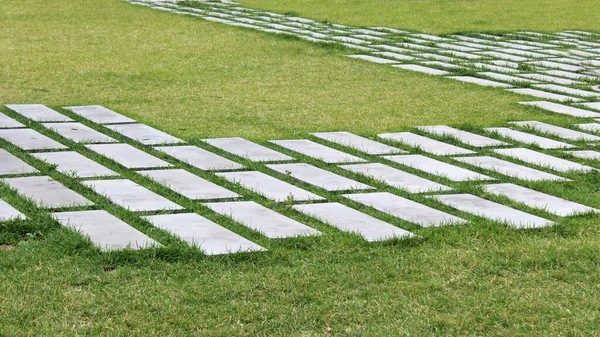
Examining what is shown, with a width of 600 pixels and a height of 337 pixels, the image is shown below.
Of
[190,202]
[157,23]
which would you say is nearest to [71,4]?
[157,23]

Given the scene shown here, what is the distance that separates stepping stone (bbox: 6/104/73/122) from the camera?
7.42 metres

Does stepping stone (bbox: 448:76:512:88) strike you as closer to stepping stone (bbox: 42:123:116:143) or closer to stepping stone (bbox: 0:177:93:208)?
stepping stone (bbox: 42:123:116:143)

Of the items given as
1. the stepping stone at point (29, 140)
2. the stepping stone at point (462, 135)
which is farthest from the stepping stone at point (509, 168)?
the stepping stone at point (29, 140)

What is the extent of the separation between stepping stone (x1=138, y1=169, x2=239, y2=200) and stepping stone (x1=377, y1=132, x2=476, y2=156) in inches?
69.4

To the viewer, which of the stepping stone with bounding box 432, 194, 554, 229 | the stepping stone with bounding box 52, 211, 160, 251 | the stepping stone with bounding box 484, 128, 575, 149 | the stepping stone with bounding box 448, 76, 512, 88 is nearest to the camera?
the stepping stone with bounding box 52, 211, 160, 251

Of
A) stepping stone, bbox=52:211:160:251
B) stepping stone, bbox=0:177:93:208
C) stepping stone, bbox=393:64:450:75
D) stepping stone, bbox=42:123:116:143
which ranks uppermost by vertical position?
stepping stone, bbox=52:211:160:251

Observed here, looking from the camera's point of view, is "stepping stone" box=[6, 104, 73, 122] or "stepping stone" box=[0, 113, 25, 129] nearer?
"stepping stone" box=[0, 113, 25, 129]

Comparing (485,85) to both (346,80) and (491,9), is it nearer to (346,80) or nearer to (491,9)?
(346,80)

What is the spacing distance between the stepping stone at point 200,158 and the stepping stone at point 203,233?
43.4 inches

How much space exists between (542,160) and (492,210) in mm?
1435

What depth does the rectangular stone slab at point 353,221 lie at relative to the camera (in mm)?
4672

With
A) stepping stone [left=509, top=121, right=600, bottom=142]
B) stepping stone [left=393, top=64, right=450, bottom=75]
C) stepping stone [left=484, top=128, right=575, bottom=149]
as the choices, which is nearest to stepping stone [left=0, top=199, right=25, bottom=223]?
stepping stone [left=484, top=128, right=575, bottom=149]

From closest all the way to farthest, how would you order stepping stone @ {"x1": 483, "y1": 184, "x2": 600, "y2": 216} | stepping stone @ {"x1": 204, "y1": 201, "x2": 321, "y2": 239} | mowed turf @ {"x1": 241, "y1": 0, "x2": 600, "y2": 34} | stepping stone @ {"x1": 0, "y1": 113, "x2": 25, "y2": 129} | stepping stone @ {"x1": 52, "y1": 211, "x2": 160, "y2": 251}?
stepping stone @ {"x1": 52, "y1": 211, "x2": 160, "y2": 251} < stepping stone @ {"x1": 204, "y1": 201, "x2": 321, "y2": 239} < stepping stone @ {"x1": 483, "y1": 184, "x2": 600, "y2": 216} < stepping stone @ {"x1": 0, "y1": 113, "x2": 25, "y2": 129} < mowed turf @ {"x1": 241, "y1": 0, "x2": 600, "y2": 34}

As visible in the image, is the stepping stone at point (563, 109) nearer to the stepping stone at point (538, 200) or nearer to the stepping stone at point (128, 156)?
the stepping stone at point (538, 200)
